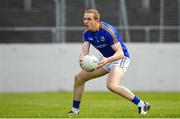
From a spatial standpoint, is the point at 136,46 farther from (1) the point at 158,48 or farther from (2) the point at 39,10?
(2) the point at 39,10

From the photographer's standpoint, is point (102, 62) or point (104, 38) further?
point (104, 38)

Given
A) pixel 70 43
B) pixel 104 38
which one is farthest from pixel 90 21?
pixel 70 43

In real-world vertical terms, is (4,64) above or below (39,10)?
below

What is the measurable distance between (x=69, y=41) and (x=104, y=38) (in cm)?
1314

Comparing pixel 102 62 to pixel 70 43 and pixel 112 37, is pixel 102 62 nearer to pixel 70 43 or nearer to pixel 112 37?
pixel 112 37

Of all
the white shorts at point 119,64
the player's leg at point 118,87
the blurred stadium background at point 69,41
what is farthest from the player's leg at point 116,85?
the blurred stadium background at point 69,41

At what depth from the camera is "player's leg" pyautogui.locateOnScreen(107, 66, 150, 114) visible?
44.4 ft

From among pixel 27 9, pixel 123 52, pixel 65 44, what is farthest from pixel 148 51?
pixel 123 52

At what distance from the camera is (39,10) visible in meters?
26.9

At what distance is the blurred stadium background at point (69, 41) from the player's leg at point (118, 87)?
1199 cm

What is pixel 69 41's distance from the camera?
26703mm

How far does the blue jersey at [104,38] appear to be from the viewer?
44.5 ft

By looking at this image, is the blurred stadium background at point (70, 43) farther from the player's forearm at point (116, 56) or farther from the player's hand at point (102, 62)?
the player's hand at point (102, 62)

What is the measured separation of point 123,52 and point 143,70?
481 inches
